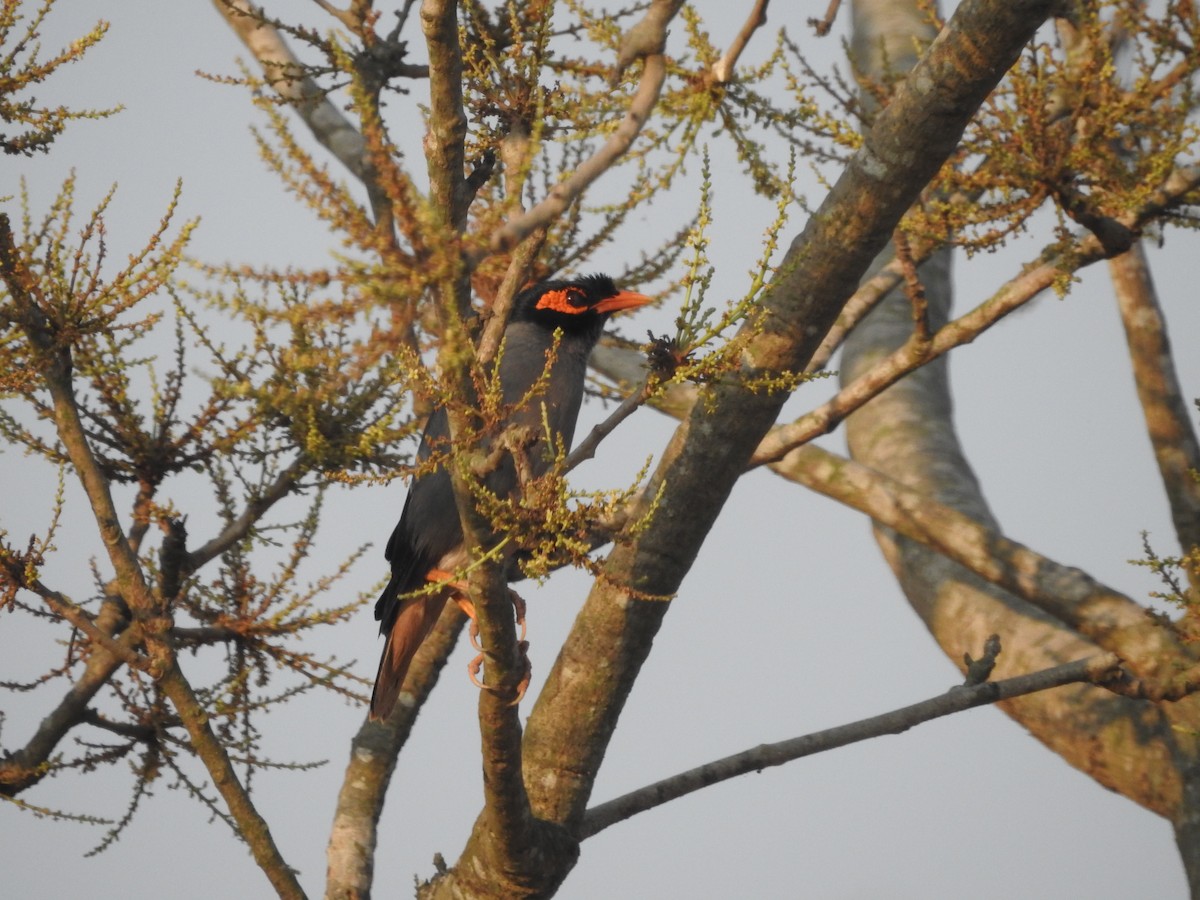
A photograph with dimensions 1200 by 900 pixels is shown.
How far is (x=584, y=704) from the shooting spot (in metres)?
4.07

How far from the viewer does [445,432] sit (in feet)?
14.1

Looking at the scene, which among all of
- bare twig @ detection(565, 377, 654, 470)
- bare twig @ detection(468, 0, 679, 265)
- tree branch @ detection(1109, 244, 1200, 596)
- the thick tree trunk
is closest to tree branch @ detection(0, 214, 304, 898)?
bare twig @ detection(565, 377, 654, 470)

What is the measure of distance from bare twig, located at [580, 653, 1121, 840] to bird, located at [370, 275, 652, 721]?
0.99 m

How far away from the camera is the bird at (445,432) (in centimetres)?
461

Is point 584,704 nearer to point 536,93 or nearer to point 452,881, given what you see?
point 452,881

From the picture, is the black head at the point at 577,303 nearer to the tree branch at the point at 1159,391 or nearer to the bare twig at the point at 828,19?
the bare twig at the point at 828,19

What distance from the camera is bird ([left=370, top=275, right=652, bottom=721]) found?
461cm

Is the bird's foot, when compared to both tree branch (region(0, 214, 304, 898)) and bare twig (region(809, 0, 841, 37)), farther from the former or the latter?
bare twig (region(809, 0, 841, 37))

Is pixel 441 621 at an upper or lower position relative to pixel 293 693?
upper

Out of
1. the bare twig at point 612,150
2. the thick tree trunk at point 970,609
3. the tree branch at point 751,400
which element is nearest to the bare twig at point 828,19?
the thick tree trunk at point 970,609

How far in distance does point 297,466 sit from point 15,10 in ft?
4.98

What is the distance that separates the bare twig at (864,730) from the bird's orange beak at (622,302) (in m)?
1.81

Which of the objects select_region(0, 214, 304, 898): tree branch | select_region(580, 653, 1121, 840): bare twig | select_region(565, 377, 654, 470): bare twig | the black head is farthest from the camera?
the black head

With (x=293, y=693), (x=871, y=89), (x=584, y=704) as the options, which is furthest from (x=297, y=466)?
(x=871, y=89)
